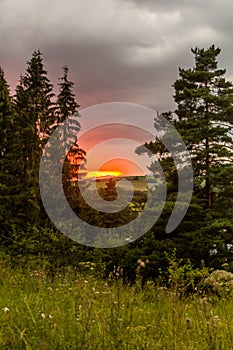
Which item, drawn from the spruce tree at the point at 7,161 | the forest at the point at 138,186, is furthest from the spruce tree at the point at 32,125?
the spruce tree at the point at 7,161

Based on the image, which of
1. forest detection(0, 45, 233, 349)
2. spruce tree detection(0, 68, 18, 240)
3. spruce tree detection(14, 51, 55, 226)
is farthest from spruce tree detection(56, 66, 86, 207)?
spruce tree detection(0, 68, 18, 240)

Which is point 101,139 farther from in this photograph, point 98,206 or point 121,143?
point 98,206

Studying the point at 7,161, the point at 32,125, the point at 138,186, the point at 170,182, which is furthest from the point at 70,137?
the point at 170,182

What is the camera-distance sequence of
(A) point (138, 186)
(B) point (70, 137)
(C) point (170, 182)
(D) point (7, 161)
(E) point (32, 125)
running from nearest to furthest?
1. (C) point (170, 182)
2. (A) point (138, 186)
3. (D) point (7, 161)
4. (E) point (32, 125)
5. (B) point (70, 137)

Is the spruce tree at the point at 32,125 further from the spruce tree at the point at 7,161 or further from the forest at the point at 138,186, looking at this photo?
the spruce tree at the point at 7,161

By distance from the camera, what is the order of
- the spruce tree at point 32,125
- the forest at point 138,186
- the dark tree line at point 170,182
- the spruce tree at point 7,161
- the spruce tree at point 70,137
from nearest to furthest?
the forest at point 138,186, the dark tree line at point 170,182, the spruce tree at point 7,161, the spruce tree at point 32,125, the spruce tree at point 70,137

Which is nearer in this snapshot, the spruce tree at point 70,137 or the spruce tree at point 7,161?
the spruce tree at point 7,161

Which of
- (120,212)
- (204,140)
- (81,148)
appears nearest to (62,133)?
(81,148)

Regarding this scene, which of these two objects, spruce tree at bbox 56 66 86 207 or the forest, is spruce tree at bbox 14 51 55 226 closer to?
the forest

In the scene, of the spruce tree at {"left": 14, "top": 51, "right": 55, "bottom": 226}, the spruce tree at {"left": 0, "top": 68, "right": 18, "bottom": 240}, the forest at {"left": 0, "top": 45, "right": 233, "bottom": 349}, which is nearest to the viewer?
the forest at {"left": 0, "top": 45, "right": 233, "bottom": 349}

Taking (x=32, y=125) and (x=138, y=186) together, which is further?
(x=32, y=125)

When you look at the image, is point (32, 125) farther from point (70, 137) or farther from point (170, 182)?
point (170, 182)

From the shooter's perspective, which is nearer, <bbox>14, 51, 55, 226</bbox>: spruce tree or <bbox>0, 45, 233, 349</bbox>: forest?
<bbox>0, 45, 233, 349</bbox>: forest

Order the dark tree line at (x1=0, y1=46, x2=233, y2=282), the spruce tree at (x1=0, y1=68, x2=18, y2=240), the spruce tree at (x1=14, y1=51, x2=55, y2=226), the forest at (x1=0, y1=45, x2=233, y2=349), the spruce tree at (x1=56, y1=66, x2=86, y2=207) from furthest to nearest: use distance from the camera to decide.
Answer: the spruce tree at (x1=56, y1=66, x2=86, y2=207), the spruce tree at (x1=14, y1=51, x2=55, y2=226), the spruce tree at (x1=0, y1=68, x2=18, y2=240), the dark tree line at (x1=0, y1=46, x2=233, y2=282), the forest at (x1=0, y1=45, x2=233, y2=349)
